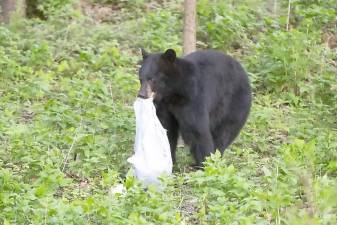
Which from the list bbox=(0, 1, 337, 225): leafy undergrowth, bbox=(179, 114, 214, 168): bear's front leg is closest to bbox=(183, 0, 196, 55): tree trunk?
bbox=(0, 1, 337, 225): leafy undergrowth

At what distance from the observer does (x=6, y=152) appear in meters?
7.62

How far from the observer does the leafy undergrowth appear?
564cm

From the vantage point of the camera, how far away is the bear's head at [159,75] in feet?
24.9

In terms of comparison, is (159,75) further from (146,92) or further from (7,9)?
(7,9)

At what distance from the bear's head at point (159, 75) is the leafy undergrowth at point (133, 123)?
2.20ft

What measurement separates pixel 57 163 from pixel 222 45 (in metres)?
5.26

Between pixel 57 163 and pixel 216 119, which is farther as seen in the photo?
pixel 216 119

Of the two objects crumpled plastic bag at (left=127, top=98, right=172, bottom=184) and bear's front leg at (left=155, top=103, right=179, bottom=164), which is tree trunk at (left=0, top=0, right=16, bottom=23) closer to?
bear's front leg at (left=155, top=103, right=179, bottom=164)

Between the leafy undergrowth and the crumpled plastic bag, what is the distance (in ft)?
0.68

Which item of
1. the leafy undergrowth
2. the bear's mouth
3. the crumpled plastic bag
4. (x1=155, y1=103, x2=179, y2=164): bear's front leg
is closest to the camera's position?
the leafy undergrowth

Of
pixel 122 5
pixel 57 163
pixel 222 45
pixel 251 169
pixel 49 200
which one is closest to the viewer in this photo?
pixel 49 200

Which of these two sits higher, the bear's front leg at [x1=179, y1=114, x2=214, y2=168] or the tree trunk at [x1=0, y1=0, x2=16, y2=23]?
the tree trunk at [x1=0, y1=0, x2=16, y2=23]

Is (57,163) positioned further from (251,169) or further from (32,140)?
(251,169)

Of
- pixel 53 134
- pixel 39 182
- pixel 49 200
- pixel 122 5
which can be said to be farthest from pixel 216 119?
pixel 122 5
